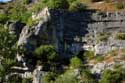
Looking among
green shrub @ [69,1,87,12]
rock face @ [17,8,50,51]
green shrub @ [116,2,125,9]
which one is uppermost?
green shrub @ [69,1,87,12]

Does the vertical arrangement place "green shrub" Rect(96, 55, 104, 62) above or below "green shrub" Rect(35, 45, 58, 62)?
below

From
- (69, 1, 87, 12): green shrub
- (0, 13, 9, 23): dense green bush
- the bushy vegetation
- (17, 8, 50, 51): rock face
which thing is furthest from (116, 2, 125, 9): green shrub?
the bushy vegetation

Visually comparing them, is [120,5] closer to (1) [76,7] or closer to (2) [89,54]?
(1) [76,7]

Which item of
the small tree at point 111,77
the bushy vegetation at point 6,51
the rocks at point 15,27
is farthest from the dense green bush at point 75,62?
the rocks at point 15,27

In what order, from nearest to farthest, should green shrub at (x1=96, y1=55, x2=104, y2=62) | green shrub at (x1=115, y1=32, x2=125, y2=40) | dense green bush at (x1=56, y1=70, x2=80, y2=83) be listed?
dense green bush at (x1=56, y1=70, x2=80, y2=83) < green shrub at (x1=96, y1=55, x2=104, y2=62) < green shrub at (x1=115, y1=32, x2=125, y2=40)

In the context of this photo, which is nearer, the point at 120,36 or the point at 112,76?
the point at 112,76

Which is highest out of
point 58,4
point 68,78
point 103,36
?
point 58,4

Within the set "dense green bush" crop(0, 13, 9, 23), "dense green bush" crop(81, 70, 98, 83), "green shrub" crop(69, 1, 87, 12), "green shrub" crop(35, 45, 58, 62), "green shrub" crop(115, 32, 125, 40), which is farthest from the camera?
"dense green bush" crop(0, 13, 9, 23)

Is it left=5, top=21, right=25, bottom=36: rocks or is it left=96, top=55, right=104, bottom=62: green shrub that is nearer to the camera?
left=96, top=55, right=104, bottom=62: green shrub

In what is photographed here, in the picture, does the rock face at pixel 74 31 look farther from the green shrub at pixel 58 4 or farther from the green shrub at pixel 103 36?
the green shrub at pixel 58 4

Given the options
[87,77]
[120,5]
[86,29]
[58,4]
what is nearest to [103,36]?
[86,29]

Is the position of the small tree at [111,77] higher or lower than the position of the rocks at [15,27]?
lower

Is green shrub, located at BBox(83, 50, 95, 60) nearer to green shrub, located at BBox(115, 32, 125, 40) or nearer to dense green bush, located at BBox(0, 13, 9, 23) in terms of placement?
green shrub, located at BBox(115, 32, 125, 40)

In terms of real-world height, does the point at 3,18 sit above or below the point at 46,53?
above
